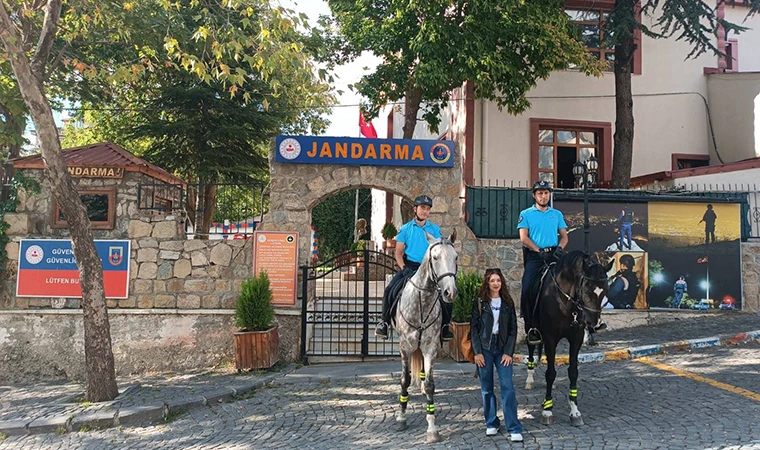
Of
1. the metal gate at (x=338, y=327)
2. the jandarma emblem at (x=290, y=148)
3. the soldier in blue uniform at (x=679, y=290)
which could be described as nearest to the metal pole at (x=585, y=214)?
the soldier in blue uniform at (x=679, y=290)

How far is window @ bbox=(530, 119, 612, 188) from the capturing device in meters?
14.3

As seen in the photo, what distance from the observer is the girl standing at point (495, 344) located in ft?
15.9

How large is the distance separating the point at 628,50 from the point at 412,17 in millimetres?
5970

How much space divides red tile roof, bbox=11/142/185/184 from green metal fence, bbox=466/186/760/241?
6180mm

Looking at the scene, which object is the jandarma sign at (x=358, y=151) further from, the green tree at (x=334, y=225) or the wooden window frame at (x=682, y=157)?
the green tree at (x=334, y=225)

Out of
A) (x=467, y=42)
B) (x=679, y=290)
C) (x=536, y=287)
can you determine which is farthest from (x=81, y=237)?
(x=679, y=290)

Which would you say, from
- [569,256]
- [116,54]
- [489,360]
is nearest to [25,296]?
[116,54]

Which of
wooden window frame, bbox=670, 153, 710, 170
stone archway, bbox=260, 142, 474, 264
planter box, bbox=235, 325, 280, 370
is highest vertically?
wooden window frame, bbox=670, 153, 710, 170

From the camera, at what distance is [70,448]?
18.3 feet

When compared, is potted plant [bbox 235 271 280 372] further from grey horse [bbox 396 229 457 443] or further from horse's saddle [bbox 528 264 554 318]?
horse's saddle [bbox 528 264 554 318]

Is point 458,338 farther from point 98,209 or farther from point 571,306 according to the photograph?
point 98,209

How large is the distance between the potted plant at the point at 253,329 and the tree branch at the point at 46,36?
4.41 metres

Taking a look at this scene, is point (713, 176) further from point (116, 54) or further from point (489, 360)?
point (116, 54)

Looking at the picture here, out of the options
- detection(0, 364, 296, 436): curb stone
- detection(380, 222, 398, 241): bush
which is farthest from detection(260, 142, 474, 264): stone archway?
detection(380, 222, 398, 241): bush
